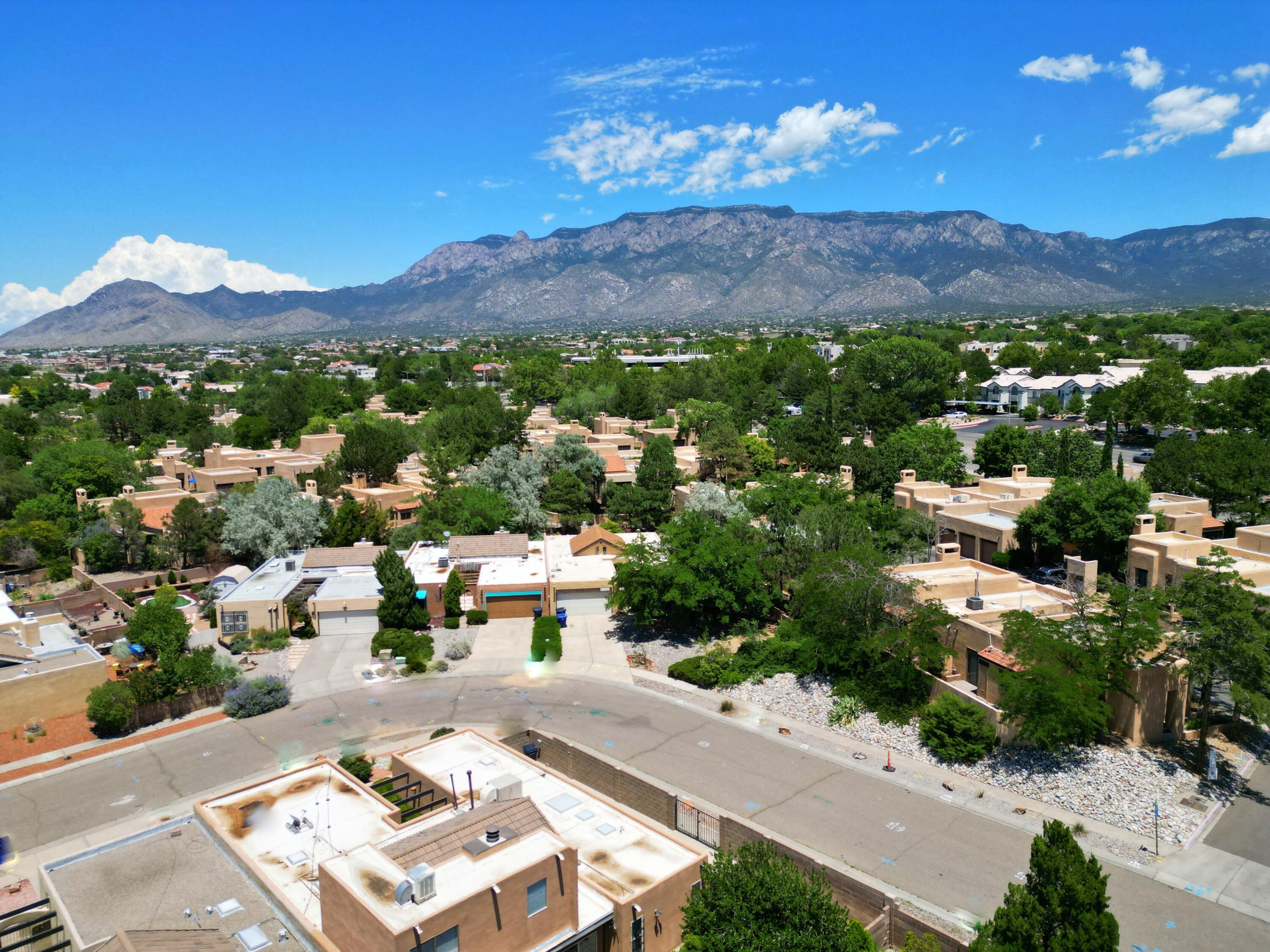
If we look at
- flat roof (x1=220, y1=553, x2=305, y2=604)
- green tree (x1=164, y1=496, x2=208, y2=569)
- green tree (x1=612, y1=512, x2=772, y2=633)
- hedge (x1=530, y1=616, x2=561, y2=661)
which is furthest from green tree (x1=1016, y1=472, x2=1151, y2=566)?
green tree (x1=164, y1=496, x2=208, y2=569)

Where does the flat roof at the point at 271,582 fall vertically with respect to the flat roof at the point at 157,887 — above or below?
below

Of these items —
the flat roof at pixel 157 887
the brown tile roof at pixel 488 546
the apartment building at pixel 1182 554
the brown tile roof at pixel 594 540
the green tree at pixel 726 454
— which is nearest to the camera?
the flat roof at pixel 157 887

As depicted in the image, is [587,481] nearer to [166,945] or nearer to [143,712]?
[143,712]

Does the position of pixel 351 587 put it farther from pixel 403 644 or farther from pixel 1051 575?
pixel 1051 575

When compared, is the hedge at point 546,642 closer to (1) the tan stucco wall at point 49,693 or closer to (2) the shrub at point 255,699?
(2) the shrub at point 255,699

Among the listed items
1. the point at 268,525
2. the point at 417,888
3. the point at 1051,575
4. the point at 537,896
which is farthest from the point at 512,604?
Result: the point at 1051,575

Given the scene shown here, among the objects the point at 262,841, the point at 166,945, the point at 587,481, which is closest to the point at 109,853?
the point at 262,841

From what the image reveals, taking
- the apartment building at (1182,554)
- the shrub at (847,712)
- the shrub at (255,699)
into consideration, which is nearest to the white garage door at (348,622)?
the shrub at (255,699)
